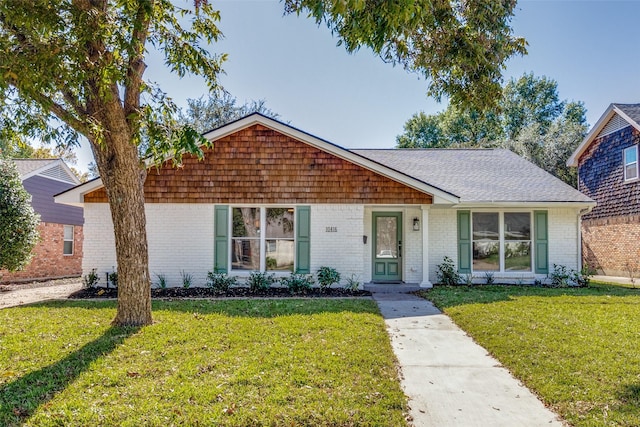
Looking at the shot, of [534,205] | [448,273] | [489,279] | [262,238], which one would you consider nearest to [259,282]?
[262,238]

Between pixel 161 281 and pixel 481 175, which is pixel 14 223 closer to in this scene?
pixel 161 281

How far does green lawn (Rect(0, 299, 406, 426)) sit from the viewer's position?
3.60 meters

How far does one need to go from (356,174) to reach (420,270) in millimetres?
3352

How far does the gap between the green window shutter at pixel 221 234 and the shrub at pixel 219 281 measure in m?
0.24

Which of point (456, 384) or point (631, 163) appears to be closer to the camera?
point (456, 384)

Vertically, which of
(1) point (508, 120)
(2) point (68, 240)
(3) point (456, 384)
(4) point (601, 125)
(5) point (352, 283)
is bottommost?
(3) point (456, 384)

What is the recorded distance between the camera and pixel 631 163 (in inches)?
606

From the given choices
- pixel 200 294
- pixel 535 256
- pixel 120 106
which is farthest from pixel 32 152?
pixel 535 256

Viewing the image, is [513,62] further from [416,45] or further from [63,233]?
[63,233]

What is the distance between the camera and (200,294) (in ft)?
33.8

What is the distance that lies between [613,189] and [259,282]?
14.5 metres

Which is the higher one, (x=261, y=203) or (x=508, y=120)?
(x=508, y=120)

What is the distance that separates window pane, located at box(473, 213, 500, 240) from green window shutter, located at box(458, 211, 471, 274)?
282mm

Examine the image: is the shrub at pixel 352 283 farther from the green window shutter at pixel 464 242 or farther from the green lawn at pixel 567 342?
the green window shutter at pixel 464 242
